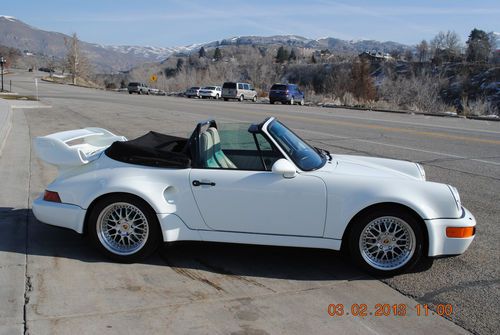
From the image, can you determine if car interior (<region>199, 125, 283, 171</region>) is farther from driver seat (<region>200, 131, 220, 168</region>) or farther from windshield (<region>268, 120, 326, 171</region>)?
windshield (<region>268, 120, 326, 171</region>)

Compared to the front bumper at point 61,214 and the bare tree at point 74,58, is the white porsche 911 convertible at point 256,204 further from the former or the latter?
the bare tree at point 74,58

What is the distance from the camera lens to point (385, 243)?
14.5 ft

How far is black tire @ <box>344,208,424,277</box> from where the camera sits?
4.35 metres

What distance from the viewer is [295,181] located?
445 centimetres

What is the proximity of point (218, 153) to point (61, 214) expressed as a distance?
1.59m

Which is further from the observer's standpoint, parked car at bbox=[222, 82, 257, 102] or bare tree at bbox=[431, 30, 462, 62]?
bare tree at bbox=[431, 30, 462, 62]

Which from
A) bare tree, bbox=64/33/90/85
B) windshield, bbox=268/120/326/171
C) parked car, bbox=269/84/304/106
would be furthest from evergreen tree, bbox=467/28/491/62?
windshield, bbox=268/120/326/171

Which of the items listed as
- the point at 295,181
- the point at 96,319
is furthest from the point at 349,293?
the point at 96,319

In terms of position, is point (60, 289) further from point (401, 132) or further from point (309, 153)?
point (401, 132)

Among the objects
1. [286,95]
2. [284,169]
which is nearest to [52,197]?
[284,169]

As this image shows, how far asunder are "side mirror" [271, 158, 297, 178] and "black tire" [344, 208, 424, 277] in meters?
0.70

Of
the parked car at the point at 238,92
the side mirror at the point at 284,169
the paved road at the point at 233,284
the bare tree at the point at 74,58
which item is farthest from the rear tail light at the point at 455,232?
the bare tree at the point at 74,58

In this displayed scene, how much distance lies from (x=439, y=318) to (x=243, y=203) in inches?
71.7
